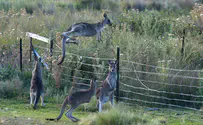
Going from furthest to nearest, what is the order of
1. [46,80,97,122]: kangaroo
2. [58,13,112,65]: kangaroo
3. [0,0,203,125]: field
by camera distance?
[0,0,203,125]: field
[46,80,97,122]: kangaroo
[58,13,112,65]: kangaroo

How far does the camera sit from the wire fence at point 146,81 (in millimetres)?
12094

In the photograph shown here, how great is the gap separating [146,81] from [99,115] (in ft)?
11.3

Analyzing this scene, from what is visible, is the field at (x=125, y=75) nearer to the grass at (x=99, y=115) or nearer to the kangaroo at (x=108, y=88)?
the grass at (x=99, y=115)

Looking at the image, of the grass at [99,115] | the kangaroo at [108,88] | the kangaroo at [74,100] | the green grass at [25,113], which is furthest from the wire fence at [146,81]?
the kangaroo at [74,100]

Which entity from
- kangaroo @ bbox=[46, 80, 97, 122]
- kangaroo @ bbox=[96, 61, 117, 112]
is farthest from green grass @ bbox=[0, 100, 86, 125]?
kangaroo @ bbox=[96, 61, 117, 112]

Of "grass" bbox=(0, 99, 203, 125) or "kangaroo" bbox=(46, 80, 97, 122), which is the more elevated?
"kangaroo" bbox=(46, 80, 97, 122)

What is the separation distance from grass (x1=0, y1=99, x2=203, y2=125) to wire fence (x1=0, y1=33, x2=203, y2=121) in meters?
0.30

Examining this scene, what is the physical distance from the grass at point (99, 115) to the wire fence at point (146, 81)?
0.30m

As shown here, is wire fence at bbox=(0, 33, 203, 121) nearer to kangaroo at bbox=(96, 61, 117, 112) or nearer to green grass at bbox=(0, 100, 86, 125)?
kangaroo at bbox=(96, 61, 117, 112)

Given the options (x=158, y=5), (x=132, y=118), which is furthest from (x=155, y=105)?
(x=158, y=5)

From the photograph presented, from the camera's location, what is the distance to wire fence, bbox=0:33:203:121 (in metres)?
12.1

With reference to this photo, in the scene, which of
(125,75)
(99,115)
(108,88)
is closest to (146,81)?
(125,75)

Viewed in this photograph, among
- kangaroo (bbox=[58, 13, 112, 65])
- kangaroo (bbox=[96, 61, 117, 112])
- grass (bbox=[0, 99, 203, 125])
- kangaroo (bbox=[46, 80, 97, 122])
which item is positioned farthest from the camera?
kangaroo (bbox=[96, 61, 117, 112])

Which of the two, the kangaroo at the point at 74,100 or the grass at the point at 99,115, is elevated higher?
the kangaroo at the point at 74,100
